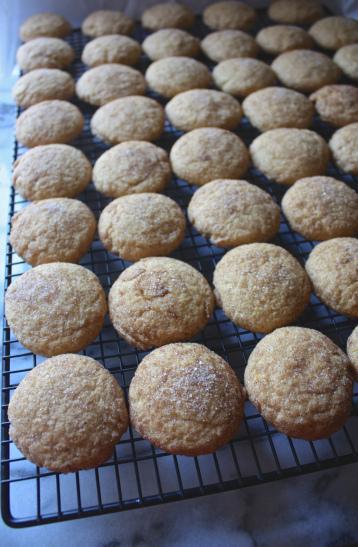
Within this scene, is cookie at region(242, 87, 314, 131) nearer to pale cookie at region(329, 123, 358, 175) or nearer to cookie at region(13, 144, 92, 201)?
pale cookie at region(329, 123, 358, 175)

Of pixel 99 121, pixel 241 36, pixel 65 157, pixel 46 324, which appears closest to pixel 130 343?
pixel 46 324

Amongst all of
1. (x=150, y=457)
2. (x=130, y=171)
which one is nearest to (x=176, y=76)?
(x=130, y=171)

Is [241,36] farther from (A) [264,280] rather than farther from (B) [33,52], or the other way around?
(A) [264,280]

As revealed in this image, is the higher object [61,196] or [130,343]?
[61,196]

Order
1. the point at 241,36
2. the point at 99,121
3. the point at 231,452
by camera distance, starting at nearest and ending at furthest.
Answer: the point at 231,452
the point at 99,121
the point at 241,36

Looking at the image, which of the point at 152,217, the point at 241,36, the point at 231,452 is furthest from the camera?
the point at 241,36

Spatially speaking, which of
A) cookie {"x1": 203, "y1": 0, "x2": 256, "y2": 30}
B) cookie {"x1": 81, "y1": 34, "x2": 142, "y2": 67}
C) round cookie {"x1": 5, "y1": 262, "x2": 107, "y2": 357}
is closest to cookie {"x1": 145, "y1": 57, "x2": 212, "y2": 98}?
cookie {"x1": 81, "y1": 34, "x2": 142, "y2": 67}

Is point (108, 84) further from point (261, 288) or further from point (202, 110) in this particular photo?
point (261, 288)

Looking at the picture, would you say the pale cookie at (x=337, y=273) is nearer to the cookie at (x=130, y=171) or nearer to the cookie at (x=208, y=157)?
the cookie at (x=208, y=157)
